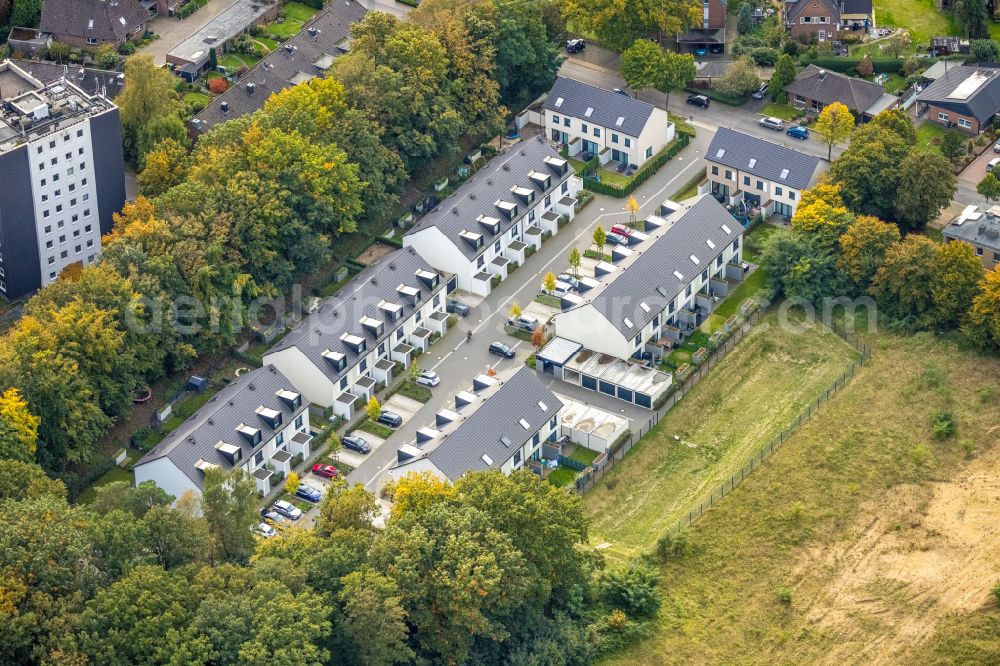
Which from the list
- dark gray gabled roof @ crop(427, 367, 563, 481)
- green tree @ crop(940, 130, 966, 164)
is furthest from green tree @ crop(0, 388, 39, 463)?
green tree @ crop(940, 130, 966, 164)

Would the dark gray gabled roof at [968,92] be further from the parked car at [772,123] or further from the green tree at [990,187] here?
the green tree at [990,187]

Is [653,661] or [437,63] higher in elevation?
[437,63]

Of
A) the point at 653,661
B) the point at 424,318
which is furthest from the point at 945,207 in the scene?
the point at 653,661

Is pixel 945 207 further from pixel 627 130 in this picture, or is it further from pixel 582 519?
pixel 582 519

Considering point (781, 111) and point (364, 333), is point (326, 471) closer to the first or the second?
point (364, 333)

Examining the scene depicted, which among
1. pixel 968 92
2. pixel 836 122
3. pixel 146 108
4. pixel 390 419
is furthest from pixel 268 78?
pixel 968 92

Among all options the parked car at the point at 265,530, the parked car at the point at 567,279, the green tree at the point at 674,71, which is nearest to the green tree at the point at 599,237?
the parked car at the point at 567,279
